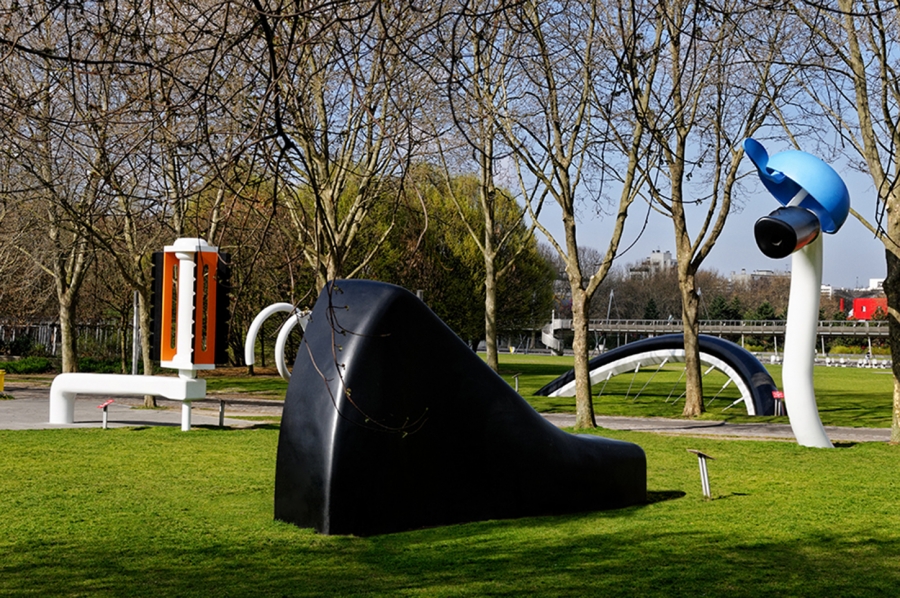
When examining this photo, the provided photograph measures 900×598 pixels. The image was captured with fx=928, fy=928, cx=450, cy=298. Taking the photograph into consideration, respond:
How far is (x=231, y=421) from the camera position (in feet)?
62.3

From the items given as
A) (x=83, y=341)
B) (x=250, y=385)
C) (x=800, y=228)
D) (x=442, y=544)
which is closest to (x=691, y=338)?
(x=800, y=228)

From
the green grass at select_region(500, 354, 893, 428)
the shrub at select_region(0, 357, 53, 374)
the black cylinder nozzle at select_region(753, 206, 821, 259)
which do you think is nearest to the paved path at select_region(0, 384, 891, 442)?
the green grass at select_region(500, 354, 893, 428)

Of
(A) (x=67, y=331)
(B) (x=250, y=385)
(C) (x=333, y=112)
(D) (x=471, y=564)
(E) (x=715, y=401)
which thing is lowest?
(E) (x=715, y=401)

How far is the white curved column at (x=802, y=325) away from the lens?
13.8 metres

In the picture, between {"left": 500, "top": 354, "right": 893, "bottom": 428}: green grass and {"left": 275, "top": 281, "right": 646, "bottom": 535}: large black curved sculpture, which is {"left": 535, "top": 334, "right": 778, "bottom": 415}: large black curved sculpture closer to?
{"left": 500, "top": 354, "right": 893, "bottom": 428}: green grass

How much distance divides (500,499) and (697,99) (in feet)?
43.8

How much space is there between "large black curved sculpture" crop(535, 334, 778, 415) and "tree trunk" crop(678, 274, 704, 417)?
6.44 ft

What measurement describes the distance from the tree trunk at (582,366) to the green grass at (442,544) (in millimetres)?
6317

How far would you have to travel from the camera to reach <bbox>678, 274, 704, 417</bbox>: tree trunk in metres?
21.8

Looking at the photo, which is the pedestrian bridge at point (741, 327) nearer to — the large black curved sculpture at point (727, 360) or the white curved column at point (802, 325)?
the large black curved sculpture at point (727, 360)

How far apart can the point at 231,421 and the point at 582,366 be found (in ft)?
23.6

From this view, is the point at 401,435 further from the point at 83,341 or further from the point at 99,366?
the point at 83,341

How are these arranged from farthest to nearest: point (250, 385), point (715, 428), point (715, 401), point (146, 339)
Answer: point (250, 385), point (715, 401), point (146, 339), point (715, 428)

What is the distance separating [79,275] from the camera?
23.2 metres
